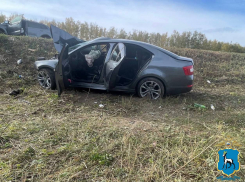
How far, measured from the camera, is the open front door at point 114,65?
484 centimetres

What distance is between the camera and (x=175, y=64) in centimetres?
493

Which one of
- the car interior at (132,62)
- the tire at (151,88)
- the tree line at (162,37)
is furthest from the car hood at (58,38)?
the tree line at (162,37)

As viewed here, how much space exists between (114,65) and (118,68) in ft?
0.49

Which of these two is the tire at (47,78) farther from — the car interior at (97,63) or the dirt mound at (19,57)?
the dirt mound at (19,57)

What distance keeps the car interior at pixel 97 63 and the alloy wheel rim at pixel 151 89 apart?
0.44 meters

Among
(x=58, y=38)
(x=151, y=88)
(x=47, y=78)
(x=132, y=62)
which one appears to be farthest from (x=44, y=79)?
(x=151, y=88)

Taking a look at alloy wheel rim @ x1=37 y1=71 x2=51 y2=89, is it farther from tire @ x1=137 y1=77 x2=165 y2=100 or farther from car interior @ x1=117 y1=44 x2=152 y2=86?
tire @ x1=137 y1=77 x2=165 y2=100

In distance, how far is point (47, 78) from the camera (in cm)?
560

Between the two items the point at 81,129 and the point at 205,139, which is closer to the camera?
the point at 205,139

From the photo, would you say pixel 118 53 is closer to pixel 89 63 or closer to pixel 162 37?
pixel 89 63

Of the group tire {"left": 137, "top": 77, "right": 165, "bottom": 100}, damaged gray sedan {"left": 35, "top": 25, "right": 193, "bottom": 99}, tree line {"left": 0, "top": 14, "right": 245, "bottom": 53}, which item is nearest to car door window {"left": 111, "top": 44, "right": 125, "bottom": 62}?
damaged gray sedan {"left": 35, "top": 25, "right": 193, "bottom": 99}

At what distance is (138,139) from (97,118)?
1153 millimetres

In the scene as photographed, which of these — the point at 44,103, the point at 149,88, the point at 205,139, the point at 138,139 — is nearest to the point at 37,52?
the point at 44,103

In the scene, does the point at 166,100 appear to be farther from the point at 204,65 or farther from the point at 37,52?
the point at 204,65
